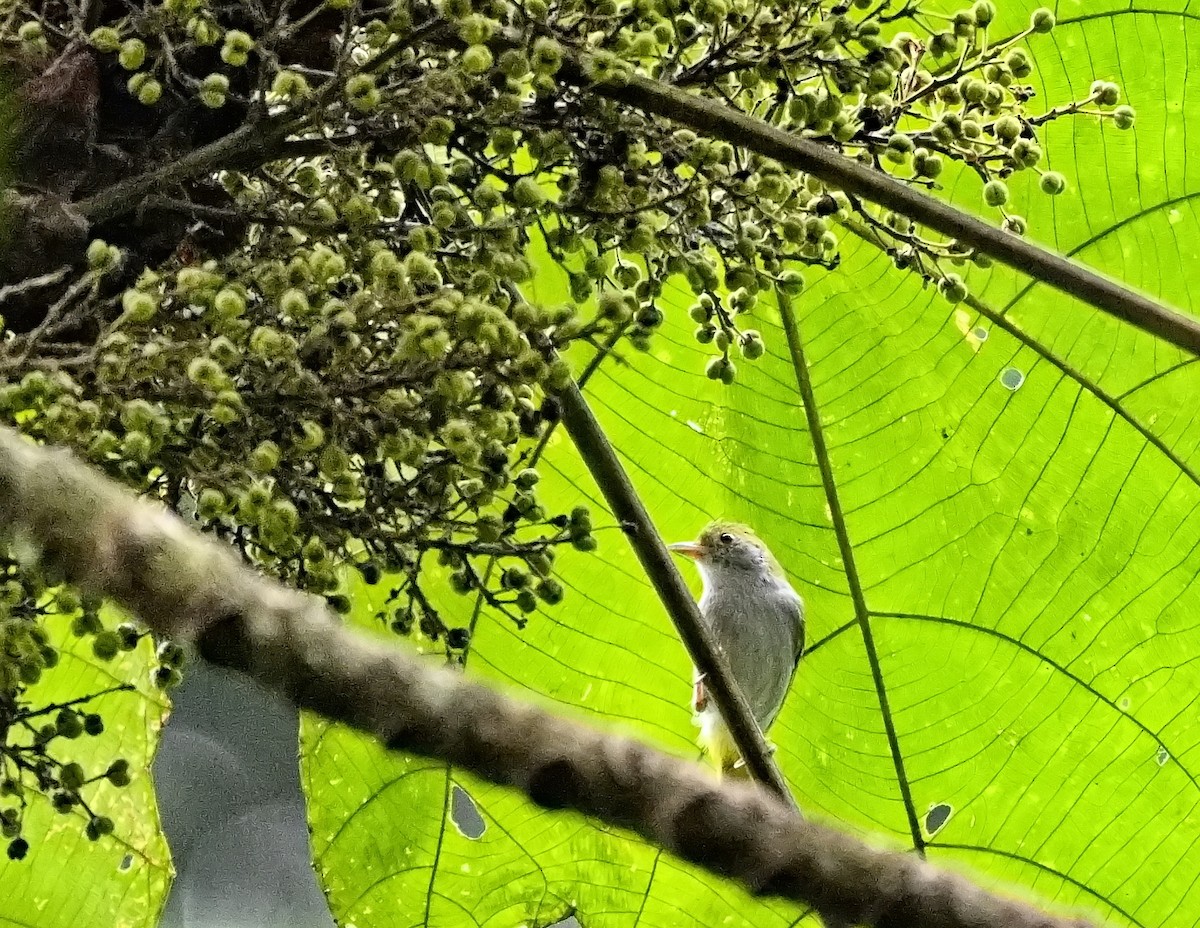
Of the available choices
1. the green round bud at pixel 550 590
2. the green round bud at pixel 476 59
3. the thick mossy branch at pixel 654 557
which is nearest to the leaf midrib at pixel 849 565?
the thick mossy branch at pixel 654 557

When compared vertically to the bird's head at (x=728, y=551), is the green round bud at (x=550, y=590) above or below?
below

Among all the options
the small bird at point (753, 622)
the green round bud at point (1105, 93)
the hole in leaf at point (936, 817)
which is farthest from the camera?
the small bird at point (753, 622)

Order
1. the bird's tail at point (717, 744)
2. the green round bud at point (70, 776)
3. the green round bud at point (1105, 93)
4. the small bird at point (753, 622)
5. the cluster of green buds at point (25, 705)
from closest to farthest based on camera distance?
the cluster of green buds at point (25, 705)
the green round bud at point (70, 776)
the green round bud at point (1105, 93)
the bird's tail at point (717, 744)
the small bird at point (753, 622)

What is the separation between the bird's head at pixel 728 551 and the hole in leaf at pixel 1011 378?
1.02ft

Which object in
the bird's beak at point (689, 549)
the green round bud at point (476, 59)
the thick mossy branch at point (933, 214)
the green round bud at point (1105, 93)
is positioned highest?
the green round bud at point (1105, 93)

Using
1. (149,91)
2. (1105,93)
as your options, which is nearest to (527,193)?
(149,91)

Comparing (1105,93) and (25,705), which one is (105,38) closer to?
(25,705)

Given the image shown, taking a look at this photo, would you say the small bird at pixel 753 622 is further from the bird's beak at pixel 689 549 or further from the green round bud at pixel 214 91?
the green round bud at pixel 214 91

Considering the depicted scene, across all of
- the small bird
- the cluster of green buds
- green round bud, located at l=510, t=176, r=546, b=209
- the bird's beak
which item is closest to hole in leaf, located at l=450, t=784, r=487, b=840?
the bird's beak

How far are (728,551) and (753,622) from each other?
0.30 m

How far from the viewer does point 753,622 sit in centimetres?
200

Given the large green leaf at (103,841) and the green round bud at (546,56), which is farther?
the large green leaf at (103,841)

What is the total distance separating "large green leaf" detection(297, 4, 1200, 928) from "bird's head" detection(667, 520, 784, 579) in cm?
16

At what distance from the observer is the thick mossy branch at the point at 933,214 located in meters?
0.62
